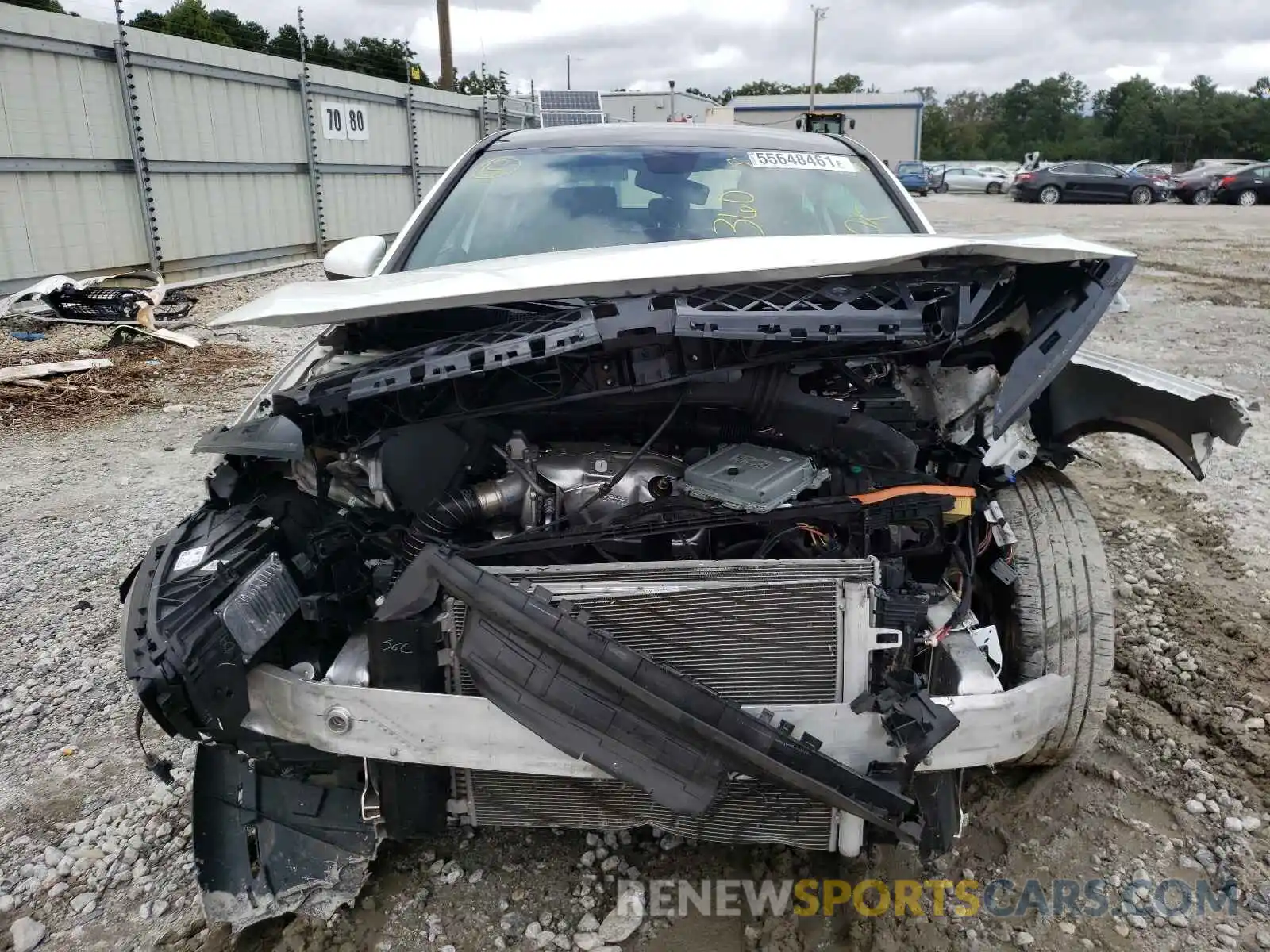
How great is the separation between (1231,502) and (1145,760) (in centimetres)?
228

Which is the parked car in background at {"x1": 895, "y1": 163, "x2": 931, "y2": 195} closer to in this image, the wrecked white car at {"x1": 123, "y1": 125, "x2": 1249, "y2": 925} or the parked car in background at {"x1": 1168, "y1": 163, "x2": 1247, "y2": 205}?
the parked car in background at {"x1": 1168, "y1": 163, "x2": 1247, "y2": 205}

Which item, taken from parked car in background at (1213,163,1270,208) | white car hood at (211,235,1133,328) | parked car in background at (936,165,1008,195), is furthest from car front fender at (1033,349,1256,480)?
parked car in background at (936,165,1008,195)

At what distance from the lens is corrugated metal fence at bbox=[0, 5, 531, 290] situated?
7.70 meters

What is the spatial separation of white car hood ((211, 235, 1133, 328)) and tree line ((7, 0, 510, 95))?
11.8 meters

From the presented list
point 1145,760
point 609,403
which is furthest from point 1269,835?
point 609,403

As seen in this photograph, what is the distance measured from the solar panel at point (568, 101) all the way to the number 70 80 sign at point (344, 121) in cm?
278

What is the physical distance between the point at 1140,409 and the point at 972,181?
32.6 meters

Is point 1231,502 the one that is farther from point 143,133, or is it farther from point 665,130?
point 143,133

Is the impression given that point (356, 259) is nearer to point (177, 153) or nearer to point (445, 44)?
point (177, 153)

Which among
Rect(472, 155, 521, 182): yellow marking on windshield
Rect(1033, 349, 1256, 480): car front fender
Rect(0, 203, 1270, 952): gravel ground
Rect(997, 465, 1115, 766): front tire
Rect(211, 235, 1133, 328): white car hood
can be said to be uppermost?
Rect(472, 155, 521, 182): yellow marking on windshield

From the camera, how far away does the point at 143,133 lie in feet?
28.7

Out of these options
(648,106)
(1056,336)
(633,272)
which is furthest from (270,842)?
(648,106)

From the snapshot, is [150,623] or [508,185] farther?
[508,185]

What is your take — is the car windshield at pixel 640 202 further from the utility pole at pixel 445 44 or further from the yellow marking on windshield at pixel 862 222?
the utility pole at pixel 445 44
